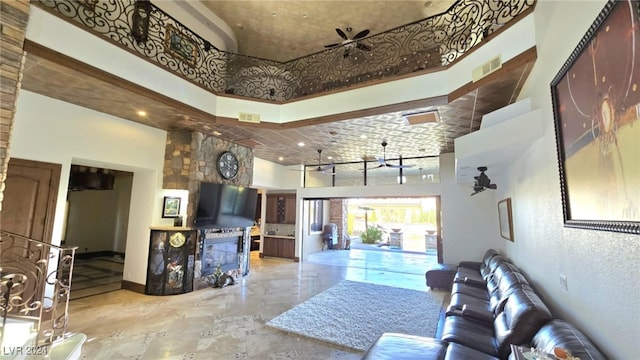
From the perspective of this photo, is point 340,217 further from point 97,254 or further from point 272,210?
point 97,254

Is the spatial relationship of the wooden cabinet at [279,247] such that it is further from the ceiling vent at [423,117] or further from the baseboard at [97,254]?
the ceiling vent at [423,117]

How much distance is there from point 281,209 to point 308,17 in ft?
20.6

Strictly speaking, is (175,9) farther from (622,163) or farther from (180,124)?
(622,163)

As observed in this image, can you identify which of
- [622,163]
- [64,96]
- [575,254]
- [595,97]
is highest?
[64,96]

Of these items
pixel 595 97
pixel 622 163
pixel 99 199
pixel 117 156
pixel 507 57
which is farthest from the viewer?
pixel 99 199

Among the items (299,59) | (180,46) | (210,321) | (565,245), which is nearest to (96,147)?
(180,46)

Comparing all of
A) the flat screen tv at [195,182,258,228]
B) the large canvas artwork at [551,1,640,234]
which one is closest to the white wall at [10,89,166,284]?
the flat screen tv at [195,182,258,228]

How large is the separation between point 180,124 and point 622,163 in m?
6.03

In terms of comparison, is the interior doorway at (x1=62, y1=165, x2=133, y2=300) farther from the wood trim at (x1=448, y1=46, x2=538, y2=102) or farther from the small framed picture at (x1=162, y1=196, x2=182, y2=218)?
the wood trim at (x1=448, y1=46, x2=538, y2=102)

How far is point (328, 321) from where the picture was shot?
4188 mm

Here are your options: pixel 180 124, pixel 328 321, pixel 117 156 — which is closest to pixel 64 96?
pixel 117 156

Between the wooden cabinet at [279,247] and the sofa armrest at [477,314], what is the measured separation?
6.81m

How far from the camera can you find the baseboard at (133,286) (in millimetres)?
5485

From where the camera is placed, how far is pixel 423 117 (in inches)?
188
